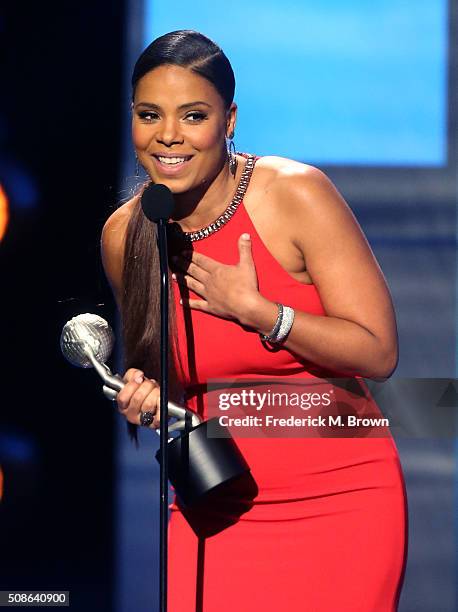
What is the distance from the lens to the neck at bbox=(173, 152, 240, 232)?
156 cm

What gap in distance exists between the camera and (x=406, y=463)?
2.17 meters

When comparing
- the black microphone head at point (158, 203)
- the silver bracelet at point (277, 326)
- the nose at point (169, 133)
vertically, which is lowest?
the silver bracelet at point (277, 326)

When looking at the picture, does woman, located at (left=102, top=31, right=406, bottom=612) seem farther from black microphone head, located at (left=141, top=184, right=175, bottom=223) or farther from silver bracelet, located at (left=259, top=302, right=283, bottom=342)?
black microphone head, located at (left=141, top=184, right=175, bottom=223)

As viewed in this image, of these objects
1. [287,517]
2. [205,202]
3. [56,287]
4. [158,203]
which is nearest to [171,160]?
[205,202]

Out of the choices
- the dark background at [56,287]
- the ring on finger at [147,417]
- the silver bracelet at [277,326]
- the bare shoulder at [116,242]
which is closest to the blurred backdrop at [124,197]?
the dark background at [56,287]

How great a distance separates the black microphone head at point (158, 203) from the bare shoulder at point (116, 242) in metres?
0.42

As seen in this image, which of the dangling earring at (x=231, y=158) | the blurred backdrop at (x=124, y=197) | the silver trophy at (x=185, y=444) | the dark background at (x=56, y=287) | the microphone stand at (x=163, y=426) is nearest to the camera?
the microphone stand at (x=163, y=426)

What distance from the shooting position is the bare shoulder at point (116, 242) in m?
1.67

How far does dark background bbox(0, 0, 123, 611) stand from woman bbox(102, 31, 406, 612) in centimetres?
75

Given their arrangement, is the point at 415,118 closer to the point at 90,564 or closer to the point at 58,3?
the point at 58,3

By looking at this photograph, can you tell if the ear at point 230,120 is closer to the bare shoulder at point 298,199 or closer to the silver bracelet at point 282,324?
the bare shoulder at point 298,199

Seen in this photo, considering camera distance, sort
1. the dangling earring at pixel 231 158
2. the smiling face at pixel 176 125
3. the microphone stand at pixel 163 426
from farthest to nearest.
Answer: the dangling earring at pixel 231 158 → the smiling face at pixel 176 125 → the microphone stand at pixel 163 426

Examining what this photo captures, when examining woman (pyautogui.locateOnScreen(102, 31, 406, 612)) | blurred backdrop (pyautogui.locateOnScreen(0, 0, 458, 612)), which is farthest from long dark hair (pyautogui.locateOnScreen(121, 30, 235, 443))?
blurred backdrop (pyautogui.locateOnScreen(0, 0, 458, 612))

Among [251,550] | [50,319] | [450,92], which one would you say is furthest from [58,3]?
[251,550]
